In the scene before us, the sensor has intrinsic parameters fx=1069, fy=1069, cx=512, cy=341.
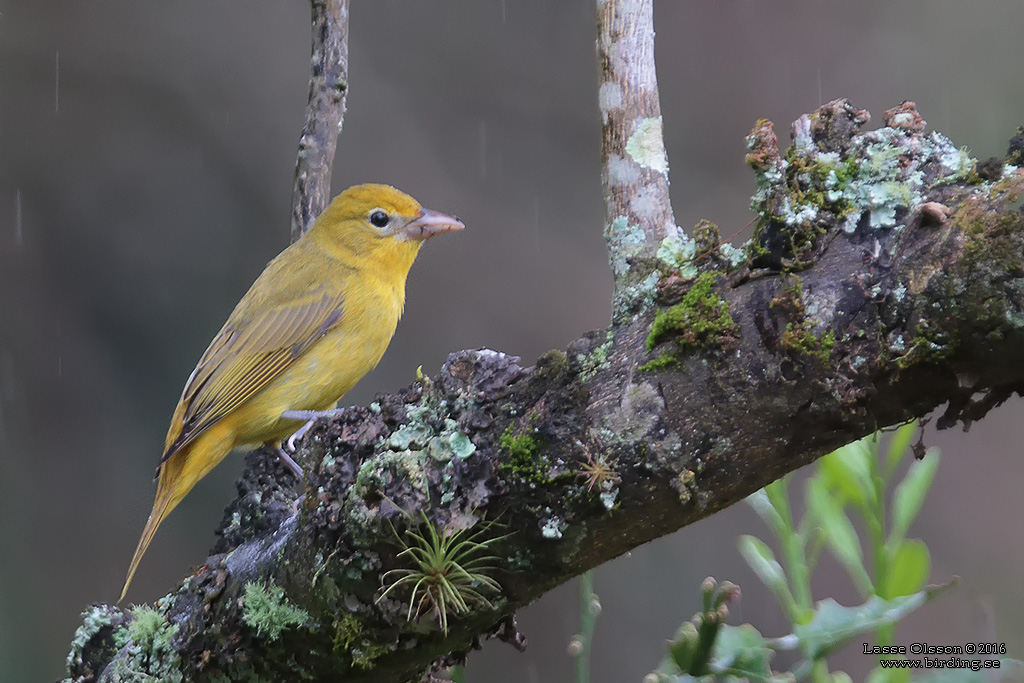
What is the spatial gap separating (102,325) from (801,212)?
5.66 metres

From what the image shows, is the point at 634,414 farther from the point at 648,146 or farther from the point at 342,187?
the point at 342,187

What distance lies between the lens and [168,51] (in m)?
6.93

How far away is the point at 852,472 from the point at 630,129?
0.93 m

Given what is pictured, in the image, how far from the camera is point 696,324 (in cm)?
182

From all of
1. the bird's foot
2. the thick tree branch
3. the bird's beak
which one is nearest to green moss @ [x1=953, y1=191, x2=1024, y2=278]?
the thick tree branch

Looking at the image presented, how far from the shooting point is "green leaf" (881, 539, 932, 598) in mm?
2193

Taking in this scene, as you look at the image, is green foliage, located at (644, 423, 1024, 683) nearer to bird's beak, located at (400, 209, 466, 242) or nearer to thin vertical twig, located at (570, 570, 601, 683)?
thin vertical twig, located at (570, 570, 601, 683)

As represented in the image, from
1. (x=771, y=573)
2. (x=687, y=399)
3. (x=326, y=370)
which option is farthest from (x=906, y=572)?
(x=326, y=370)

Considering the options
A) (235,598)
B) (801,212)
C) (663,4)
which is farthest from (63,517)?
(801,212)

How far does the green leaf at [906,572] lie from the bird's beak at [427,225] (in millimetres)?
2438

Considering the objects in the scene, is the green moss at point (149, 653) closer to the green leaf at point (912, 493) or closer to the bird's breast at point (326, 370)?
the bird's breast at point (326, 370)

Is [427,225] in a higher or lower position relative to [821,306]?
higher

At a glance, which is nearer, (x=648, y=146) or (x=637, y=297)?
(x=637, y=297)

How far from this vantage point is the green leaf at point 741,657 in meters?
1.87
